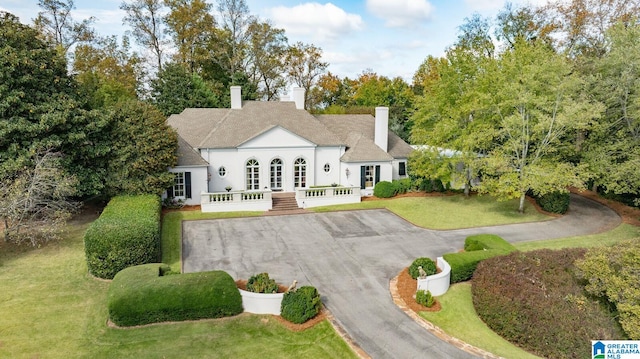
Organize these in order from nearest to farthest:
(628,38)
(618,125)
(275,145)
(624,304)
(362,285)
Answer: (624,304) → (362,285) → (628,38) → (618,125) → (275,145)

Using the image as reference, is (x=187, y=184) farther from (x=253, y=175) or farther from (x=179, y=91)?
(x=179, y=91)

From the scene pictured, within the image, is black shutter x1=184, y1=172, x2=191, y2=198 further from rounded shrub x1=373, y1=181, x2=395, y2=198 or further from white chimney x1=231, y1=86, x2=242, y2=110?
rounded shrub x1=373, y1=181, x2=395, y2=198

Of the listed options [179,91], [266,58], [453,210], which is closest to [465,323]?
[453,210]

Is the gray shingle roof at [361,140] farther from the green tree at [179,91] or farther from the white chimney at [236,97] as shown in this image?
the green tree at [179,91]

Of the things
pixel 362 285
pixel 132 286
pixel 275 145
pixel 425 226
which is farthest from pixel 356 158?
pixel 132 286

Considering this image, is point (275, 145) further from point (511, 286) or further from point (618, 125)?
point (618, 125)

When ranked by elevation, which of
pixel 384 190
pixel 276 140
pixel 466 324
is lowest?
pixel 466 324

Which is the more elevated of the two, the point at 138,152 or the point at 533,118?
the point at 533,118

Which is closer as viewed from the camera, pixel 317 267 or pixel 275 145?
pixel 317 267
